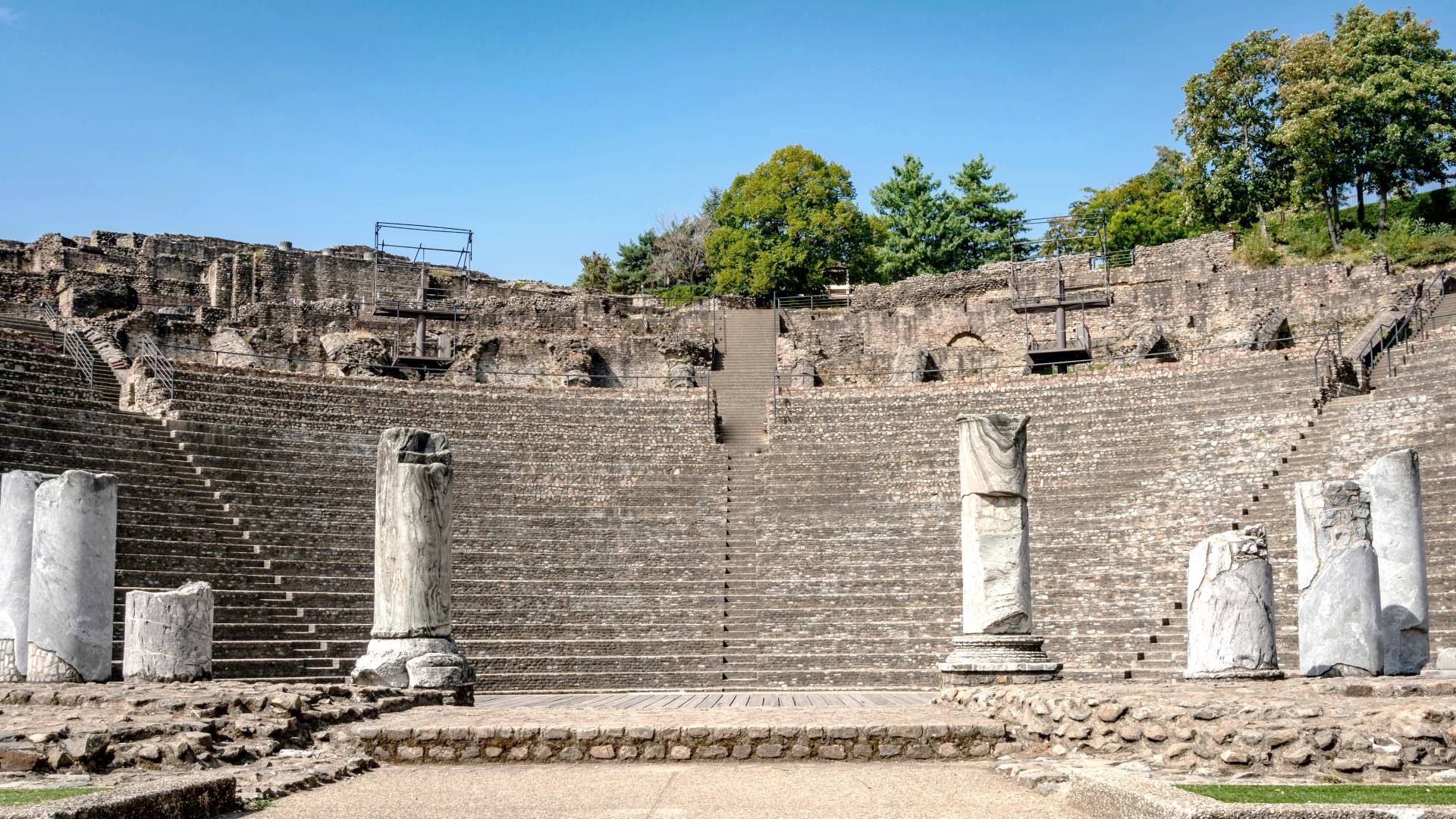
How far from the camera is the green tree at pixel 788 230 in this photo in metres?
44.8

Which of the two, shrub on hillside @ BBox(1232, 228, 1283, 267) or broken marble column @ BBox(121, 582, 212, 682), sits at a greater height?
shrub on hillside @ BBox(1232, 228, 1283, 267)

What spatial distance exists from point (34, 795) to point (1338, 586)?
11500 millimetres

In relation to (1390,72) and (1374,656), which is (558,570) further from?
(1390,72)

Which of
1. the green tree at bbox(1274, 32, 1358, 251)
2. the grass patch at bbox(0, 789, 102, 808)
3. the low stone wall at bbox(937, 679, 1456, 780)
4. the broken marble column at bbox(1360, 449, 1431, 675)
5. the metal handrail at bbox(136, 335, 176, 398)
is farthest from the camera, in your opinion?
the green tree at bbox(1274, 32, 1358, 251)

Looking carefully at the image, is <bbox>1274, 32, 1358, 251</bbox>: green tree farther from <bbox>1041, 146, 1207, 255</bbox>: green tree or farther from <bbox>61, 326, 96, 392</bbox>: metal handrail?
<bbox>61, 326, 96, 392</bbox>: metal handrail

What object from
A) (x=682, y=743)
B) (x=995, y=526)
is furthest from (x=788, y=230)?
(x=682, y=743)

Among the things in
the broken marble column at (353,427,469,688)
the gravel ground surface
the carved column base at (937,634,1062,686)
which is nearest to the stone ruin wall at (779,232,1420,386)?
the carved column base at (937,634,1062,686)

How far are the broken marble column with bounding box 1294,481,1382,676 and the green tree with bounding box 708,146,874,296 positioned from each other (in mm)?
30977

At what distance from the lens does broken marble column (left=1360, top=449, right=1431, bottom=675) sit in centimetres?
1400

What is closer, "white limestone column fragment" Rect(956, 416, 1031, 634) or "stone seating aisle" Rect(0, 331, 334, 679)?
"white limestone column fragment" Rect(956, 416, 1031, 634)

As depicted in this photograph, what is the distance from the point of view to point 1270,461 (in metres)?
21.7

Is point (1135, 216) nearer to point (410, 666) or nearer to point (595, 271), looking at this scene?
point (595, 271)

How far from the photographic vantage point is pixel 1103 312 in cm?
3538

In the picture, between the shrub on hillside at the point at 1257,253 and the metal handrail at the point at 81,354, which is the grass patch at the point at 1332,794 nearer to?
the metal handrail at the point at 81,354
